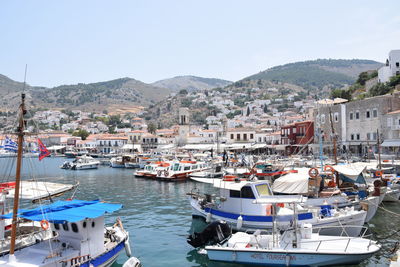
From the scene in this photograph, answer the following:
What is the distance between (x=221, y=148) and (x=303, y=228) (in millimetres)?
64076

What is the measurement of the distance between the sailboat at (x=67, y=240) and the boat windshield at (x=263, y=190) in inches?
293

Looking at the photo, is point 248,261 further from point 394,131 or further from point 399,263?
point 394,131

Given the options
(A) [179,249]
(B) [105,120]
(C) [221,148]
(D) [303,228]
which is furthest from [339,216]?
(B) [105,120]

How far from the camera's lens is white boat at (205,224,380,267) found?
1269 centimetres

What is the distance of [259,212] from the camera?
17359mm

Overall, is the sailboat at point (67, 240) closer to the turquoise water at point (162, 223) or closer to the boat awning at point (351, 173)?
the turquoise water at point (162, 223)

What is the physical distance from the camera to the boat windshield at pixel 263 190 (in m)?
17.8

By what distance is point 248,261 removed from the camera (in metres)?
13.5

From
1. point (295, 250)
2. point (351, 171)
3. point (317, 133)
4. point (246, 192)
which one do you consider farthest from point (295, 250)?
point (317, 133)

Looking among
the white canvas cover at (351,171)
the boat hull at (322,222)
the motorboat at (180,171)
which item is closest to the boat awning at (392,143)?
the motorboat at (180,171)

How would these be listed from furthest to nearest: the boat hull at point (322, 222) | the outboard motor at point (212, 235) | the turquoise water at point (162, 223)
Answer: the boat hull at point (322, 222)
the outboard motor at point (212, 235)
the turquoise water at point (162, 223)

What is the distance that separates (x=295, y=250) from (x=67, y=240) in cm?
842

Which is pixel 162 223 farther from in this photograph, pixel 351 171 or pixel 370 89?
pixel 370 89

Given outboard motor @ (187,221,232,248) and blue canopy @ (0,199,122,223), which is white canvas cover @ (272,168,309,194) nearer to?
outboard motor @ (187,221,232,248)
